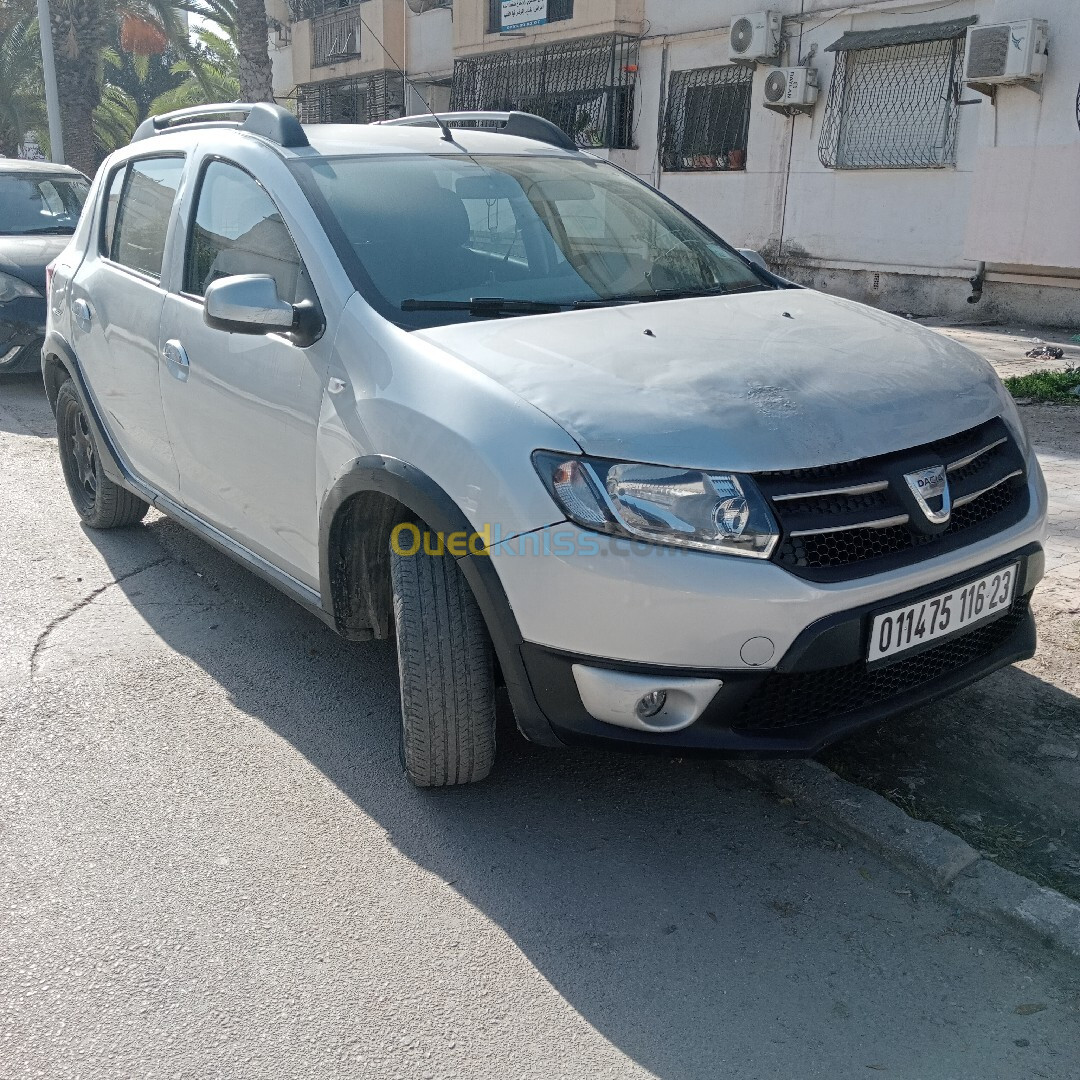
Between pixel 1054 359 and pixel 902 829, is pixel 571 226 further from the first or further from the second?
pixel 1054 359

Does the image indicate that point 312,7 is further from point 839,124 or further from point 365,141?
point 365,141

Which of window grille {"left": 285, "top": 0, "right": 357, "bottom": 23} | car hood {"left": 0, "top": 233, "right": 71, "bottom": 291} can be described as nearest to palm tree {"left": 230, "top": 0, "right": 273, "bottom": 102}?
window grille {"left": 285, "top": 0, "right": 357, "bottom": 23}

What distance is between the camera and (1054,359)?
1004 centimetres

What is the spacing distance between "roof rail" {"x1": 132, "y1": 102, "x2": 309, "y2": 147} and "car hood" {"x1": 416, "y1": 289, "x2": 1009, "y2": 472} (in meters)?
1.15

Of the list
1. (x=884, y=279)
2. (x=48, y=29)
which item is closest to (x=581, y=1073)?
(x=884, y=279)

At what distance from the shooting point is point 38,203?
32.9 feet

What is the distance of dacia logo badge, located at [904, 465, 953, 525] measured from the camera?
2677 mm

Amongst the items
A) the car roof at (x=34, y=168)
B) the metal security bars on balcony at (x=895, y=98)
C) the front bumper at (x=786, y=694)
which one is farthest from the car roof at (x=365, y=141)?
the metal security bars on balcony at (x=895, y=98)

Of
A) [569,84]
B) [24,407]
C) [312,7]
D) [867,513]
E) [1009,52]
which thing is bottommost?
[24,407]

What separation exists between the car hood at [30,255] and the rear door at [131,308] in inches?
172

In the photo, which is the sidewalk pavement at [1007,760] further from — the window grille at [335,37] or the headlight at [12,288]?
the window grille at [335,37]

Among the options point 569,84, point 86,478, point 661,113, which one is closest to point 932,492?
point 86,478

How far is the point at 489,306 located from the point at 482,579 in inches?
36.4

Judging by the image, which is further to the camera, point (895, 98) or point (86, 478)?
point (895, 98)
